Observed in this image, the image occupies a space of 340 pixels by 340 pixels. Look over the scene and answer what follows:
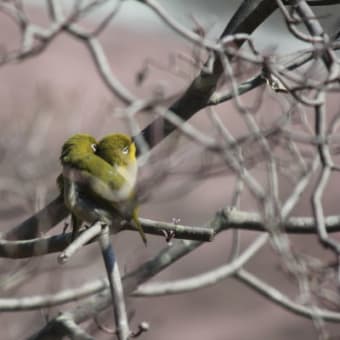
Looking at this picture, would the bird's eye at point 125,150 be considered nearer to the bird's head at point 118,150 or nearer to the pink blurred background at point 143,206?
the bird's head at point 118,150

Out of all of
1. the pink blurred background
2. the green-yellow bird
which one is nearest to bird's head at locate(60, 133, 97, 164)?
the green-yellow bird

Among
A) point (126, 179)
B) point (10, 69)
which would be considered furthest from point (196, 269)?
point (126, 179)

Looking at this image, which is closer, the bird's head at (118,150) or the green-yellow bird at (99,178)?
the green-yellow bird at (99,178)

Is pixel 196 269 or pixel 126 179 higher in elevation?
pixel 126 179

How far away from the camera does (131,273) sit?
2.75 meters

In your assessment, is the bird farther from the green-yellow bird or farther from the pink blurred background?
the pink blurred background

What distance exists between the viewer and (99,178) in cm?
240

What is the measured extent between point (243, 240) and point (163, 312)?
648 millimetres

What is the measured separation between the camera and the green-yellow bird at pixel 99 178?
2.33m

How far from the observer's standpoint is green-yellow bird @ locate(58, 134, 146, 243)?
2.33m

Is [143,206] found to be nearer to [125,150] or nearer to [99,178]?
[125,150]

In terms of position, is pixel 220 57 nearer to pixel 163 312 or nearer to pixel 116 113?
pixel 116 113

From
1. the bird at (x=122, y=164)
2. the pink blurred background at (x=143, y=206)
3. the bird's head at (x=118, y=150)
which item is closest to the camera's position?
the bird at (x=122, y=164)

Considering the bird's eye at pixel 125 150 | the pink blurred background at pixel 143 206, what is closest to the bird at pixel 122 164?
the bird's eye at pixel 125 150
